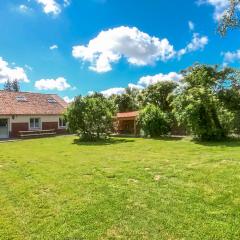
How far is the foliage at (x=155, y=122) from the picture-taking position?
87.5 ft

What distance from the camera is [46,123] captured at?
34.8m

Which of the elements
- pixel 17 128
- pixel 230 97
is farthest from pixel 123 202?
pixel 17 128

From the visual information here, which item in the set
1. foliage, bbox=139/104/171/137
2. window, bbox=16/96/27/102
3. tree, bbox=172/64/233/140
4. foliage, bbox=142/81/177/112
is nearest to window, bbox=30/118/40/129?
window, bbox=16/96/27/102

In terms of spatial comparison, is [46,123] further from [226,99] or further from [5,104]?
[226,99]

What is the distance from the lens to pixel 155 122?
26672 mm

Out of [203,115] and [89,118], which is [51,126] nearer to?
[89,118]

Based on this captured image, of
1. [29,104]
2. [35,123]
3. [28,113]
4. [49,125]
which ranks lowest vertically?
[49,125]

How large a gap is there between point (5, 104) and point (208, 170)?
26.8m

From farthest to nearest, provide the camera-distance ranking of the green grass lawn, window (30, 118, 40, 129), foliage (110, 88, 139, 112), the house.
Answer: foliage (110, 88, 139, 112) < window (30, 118, 40, 129) < the house < the green grass lawn

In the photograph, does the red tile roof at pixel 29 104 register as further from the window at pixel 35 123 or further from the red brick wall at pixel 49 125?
the red brick wall at pixel 49 125

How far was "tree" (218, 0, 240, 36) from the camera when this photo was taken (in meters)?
8.70

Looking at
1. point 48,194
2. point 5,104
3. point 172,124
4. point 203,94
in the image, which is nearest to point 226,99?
point 172,124

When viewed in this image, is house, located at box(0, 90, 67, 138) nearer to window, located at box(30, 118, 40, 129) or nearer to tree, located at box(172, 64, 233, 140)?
window, located at box(30, 118, 40, 129)

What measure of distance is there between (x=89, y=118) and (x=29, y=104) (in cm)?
1213
